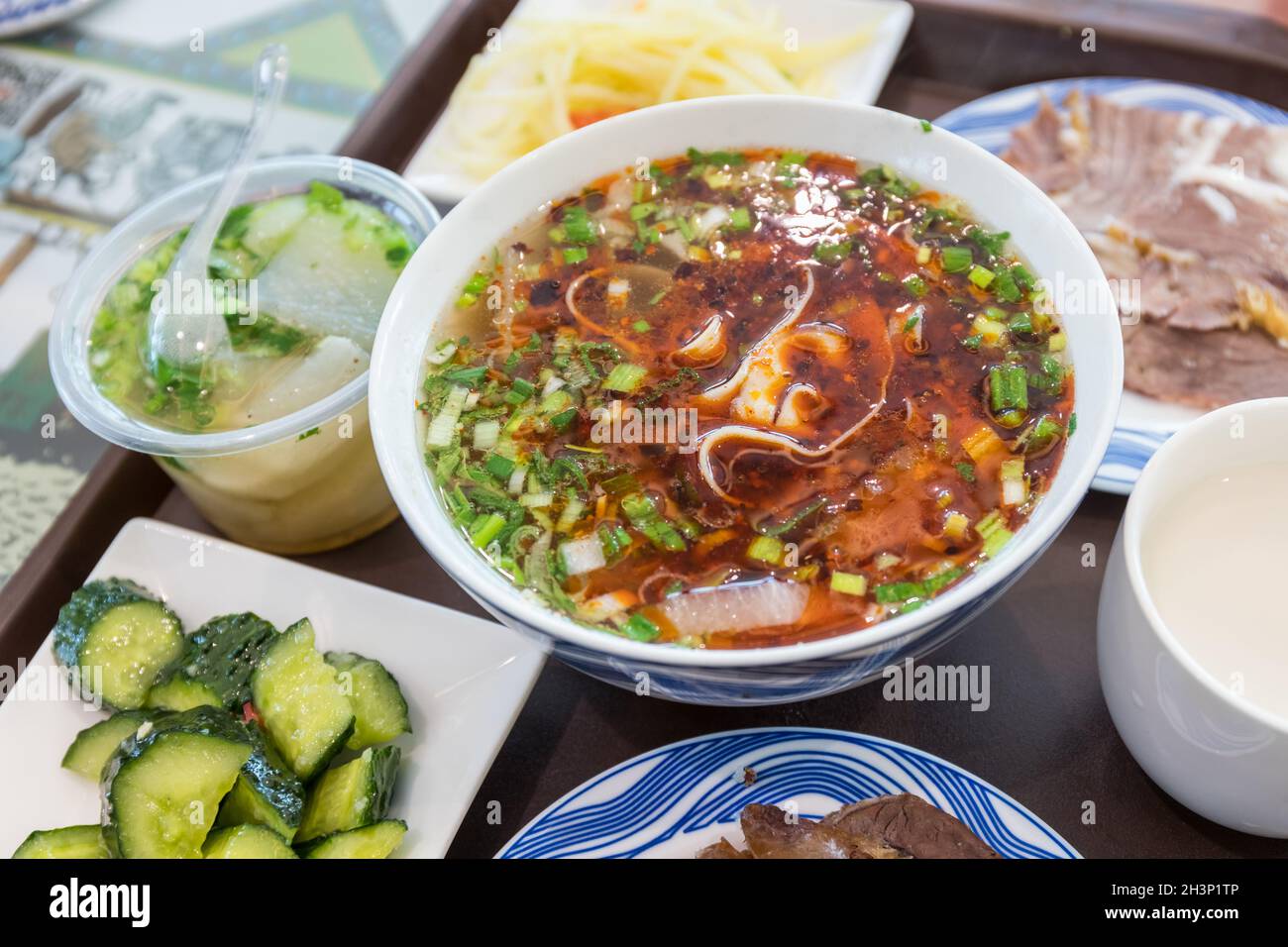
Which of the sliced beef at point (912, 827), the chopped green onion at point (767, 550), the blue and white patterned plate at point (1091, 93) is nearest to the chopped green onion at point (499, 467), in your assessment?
the chopped green onion at point (767, 550)

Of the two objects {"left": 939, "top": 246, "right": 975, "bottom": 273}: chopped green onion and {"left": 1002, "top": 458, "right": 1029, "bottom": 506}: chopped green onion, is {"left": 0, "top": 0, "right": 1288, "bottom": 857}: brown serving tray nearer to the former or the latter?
{"left": 1002, "top": 458, "right": 1029, "bottom": 506}: chopped green onion

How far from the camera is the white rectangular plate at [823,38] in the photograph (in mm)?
2648

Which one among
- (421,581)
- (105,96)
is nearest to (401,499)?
(421,581)

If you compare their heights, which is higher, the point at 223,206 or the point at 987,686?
the point at 223,206

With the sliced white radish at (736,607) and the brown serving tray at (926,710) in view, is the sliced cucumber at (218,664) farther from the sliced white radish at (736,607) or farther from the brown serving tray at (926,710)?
the sliced white radish at (736,607)

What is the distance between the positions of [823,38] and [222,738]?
7.23 feet

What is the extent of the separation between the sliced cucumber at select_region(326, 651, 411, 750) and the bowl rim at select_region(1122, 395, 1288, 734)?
1122 millimetres

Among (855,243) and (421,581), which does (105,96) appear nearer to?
(421,581)

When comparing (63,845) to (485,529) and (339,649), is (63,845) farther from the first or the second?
(485,529)

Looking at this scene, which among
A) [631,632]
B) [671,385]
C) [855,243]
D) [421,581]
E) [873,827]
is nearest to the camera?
[631,632]

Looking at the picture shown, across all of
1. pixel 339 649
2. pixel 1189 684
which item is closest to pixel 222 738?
pixel 339 649

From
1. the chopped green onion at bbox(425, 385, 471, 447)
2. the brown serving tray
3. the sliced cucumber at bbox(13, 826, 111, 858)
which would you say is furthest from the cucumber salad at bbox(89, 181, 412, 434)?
the sliced cucumber at bbox(13, 826, 111, 858)

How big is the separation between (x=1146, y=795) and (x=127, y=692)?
1642 mm

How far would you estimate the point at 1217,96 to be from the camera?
2566 mm
